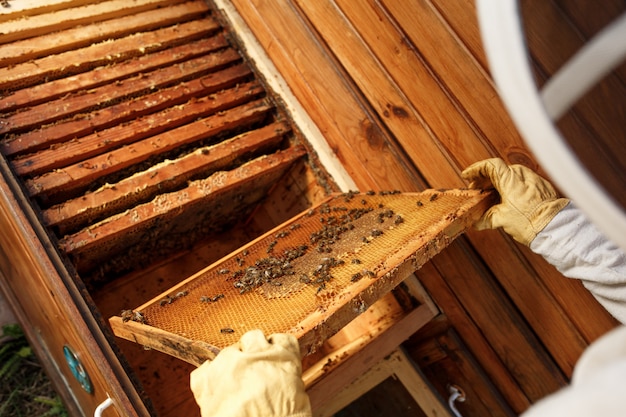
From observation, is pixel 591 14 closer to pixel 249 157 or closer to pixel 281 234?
pixel 281 234

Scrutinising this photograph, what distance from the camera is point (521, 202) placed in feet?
5.79

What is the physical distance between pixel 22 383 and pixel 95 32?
8.29ft

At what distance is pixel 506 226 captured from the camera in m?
1.81

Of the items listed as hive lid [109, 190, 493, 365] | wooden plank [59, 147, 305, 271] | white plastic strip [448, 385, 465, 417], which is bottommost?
white plastic strip [448, 385, 465, 417]

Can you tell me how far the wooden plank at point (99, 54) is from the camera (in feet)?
7.88

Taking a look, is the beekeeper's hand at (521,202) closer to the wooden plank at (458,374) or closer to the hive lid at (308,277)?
the hive lid at (308,277)

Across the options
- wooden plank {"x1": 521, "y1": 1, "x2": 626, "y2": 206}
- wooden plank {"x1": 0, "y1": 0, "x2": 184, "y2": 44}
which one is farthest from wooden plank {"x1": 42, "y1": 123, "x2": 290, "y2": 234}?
wooden plank {"x1": 521, "y1": 1, "x2": 626, "y2": 206}

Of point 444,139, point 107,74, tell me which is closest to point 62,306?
point 107,74

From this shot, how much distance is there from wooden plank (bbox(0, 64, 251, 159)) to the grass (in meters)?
2.00

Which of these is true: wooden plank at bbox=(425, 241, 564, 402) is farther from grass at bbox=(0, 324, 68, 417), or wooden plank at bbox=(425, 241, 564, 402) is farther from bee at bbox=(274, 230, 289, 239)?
grass at bbox=(0, 324, 68, 417)

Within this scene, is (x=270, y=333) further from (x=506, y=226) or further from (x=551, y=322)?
(x=551, y=322)

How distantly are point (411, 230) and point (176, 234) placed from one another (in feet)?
5.53

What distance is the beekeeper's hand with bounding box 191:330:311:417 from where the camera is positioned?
4.22 ft

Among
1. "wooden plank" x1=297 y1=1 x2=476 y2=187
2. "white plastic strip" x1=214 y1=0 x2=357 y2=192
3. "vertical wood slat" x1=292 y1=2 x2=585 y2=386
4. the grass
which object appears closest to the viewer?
"vertical wood slat" x1=292 y1=2 x2=585 y2=386
